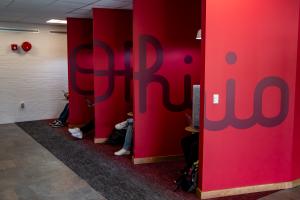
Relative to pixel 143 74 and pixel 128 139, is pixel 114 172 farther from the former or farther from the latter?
pixel 143 74

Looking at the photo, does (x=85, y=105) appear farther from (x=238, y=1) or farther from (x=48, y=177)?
(x=238, y=1)

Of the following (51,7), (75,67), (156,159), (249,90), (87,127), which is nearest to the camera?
(249,90)

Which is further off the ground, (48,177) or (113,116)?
(113,116)

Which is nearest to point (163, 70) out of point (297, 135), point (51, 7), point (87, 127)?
point (297, 135)

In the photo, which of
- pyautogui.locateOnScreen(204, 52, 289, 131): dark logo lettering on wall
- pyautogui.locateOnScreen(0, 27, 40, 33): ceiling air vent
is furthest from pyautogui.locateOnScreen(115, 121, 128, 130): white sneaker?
pyautogui.locateOnScreen(0, 27, 40, 33): ceiling air vent

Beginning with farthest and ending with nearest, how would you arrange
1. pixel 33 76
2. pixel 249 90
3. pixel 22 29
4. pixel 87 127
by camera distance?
pixel 33 76 < pixel 22 29 < pixel 87 127 < pixel 249 90

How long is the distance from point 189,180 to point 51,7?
3.92 metres

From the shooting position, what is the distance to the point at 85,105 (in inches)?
296

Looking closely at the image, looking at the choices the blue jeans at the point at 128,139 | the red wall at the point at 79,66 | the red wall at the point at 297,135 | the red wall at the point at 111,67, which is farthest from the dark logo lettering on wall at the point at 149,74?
the red wall at the point at 79,66

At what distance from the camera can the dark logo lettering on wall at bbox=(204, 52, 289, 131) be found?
3.72 metres

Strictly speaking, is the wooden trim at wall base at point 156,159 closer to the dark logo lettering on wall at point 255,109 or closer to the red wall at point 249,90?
the red wall at point 249,90

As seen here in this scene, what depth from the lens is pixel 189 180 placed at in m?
4.03

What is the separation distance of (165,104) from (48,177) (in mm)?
1998

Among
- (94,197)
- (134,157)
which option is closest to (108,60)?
(134,157)
